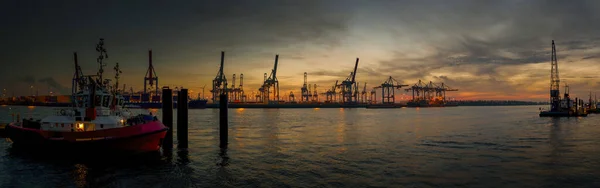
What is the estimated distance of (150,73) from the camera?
18950 centimetres

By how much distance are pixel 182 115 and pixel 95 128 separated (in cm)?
678

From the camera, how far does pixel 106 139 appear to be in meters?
25.0

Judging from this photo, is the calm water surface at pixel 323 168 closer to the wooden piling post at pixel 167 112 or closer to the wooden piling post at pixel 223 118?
the wooden piling post at pixel 223 118

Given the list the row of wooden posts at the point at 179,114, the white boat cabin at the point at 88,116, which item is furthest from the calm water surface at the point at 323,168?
the white boat cabin at the point at 88,116

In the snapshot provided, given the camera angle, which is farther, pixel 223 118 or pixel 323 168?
pixel 223 118

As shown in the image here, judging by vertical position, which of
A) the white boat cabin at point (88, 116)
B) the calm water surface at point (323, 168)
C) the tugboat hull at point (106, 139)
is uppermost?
the white boat cabin at point (88, 116)

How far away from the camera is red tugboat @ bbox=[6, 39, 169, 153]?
25172mm

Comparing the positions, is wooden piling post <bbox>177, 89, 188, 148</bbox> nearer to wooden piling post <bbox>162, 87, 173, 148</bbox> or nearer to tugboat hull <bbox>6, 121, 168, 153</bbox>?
wooden piling post <bbox>162, 87, 173, 148</bbox>

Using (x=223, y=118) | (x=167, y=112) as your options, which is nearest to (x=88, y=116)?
(x=167, y=112)

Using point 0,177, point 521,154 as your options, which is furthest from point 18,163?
point 521,154

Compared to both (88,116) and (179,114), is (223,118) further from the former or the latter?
(88,116)

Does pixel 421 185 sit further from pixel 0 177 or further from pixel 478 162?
pixel 0 177

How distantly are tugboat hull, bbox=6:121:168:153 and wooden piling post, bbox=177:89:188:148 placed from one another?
8.79 ft

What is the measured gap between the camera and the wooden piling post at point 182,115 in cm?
3038
